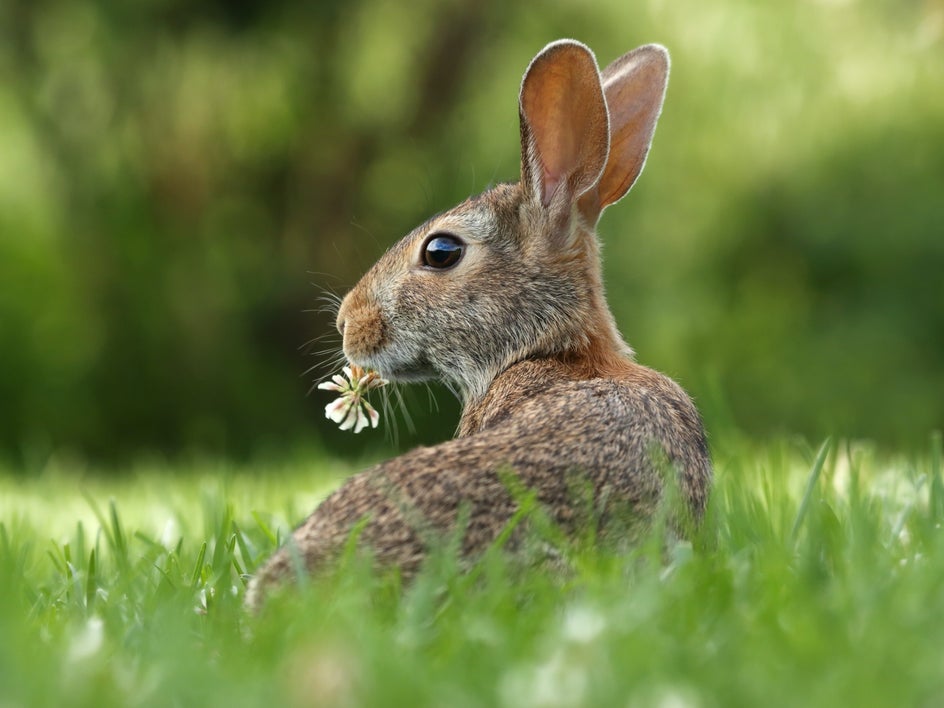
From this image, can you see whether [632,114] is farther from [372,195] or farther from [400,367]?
[372,195]

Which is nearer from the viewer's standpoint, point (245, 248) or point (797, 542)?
point (797, 542)

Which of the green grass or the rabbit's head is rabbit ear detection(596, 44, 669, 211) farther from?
the green grass

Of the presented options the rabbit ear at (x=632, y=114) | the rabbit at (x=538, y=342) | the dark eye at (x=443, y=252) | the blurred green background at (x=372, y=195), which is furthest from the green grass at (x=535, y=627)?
the blurred green background at (x=372, y=195)

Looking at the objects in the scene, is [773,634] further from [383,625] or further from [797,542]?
[797,542]

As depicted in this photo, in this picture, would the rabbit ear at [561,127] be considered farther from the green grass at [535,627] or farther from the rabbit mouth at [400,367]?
the green grass at [535,627]

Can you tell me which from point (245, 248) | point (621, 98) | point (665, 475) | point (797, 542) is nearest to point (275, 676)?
point (665, 475)

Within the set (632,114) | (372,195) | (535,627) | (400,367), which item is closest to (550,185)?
(632,114)
